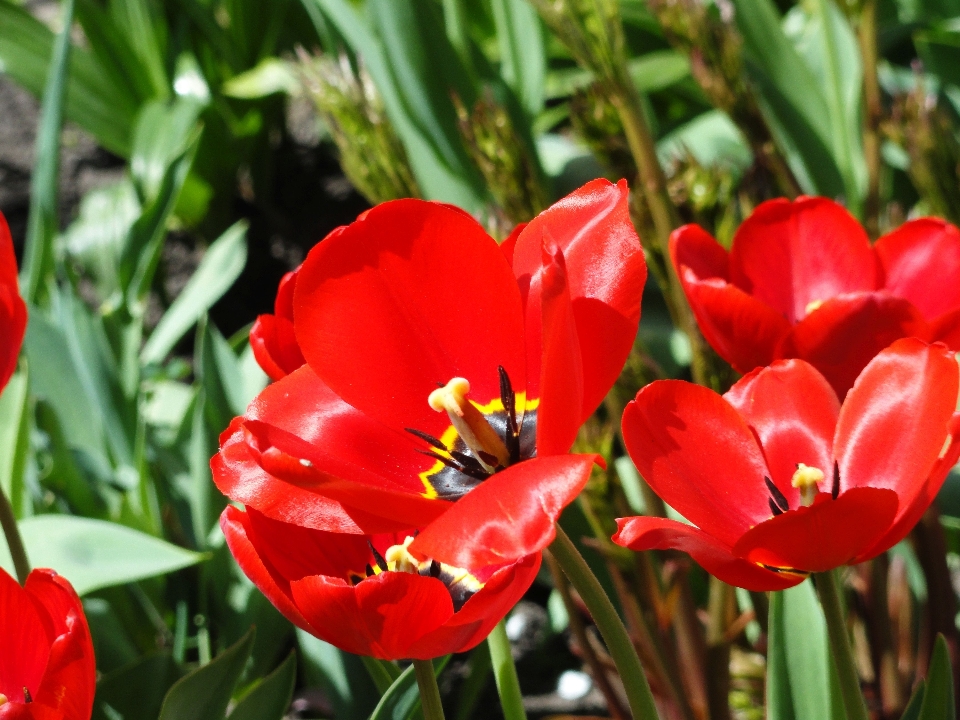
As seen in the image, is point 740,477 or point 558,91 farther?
point 558,91

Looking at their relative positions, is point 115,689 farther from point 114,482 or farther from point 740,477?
point 740,477

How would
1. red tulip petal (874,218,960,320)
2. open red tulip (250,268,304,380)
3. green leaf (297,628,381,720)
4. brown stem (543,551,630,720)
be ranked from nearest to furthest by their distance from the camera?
open red tulip (250,268,304,380), red tulip petal (874,218,960,320), brown stem (543,551,630,720), green leaf (297,628,381,720)

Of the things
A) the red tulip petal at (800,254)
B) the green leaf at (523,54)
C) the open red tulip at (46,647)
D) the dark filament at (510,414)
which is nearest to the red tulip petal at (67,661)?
the open red tulip at (46,647)

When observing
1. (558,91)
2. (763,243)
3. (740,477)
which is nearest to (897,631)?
(763,243)

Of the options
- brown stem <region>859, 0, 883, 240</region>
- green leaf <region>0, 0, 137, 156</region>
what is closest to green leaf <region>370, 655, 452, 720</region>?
brown stem <region>859, 0, 883, 240</region>

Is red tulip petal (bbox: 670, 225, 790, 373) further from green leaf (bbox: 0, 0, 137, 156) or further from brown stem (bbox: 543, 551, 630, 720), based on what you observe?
green leaf (bbox: 0, 0, 137, 156)

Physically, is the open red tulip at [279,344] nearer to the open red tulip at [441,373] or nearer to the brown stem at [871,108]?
the open red tulip at [441,373]

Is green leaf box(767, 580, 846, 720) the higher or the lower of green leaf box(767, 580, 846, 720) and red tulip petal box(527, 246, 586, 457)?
the lower
